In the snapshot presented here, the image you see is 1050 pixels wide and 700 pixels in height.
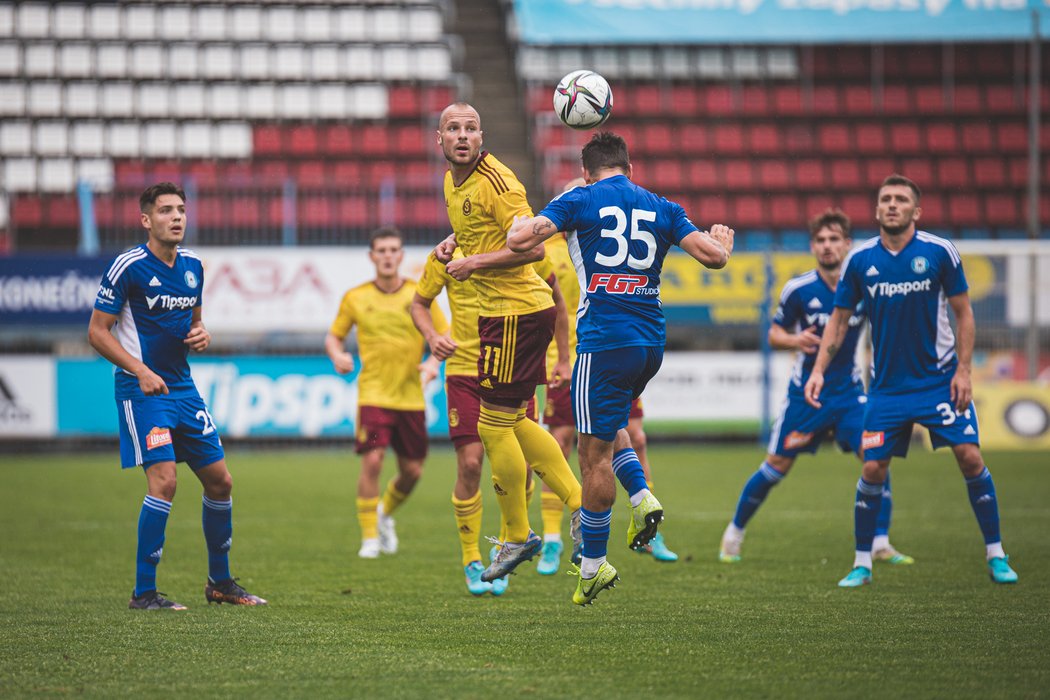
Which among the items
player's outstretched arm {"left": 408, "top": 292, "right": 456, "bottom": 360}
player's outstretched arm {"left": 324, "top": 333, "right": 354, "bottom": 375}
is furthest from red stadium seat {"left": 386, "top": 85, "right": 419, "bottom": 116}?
player's outstretched arm {"left": 408, "top": 292, "right": 456, "bottom": 360}

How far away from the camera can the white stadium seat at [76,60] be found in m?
25.1

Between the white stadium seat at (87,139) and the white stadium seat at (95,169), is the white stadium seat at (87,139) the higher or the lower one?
the higher one

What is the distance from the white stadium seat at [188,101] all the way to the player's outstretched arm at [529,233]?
20.1 m

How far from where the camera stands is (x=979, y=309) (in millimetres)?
18562

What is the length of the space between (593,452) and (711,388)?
12888 mm

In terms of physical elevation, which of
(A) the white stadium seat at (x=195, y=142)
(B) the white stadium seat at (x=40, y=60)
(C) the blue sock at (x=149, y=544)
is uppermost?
(B) the white stadium seat at (x=40, y=60)

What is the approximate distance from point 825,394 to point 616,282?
308 cm

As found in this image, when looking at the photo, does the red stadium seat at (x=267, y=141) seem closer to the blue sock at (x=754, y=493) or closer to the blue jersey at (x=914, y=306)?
the blue sock at (x=754, y=493)

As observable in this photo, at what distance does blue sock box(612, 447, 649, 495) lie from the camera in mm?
6352

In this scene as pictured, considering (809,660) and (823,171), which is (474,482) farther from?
(823,171)

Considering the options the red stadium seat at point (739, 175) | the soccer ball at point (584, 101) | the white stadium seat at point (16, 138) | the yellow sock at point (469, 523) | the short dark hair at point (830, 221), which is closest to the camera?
the soccer ball at point (584, 101)

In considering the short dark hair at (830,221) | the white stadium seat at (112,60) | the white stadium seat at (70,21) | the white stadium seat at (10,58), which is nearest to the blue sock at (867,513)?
the short dark hair at (830,221)

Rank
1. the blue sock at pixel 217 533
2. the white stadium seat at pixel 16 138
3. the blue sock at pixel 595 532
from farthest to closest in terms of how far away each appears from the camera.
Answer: the white stadium seat at pixel 16 138 < the blue sock at pixel 217 533 < the blue sock at pixel 595 532

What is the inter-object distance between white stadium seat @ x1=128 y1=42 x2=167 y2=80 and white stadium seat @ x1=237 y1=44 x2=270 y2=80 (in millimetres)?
1508
